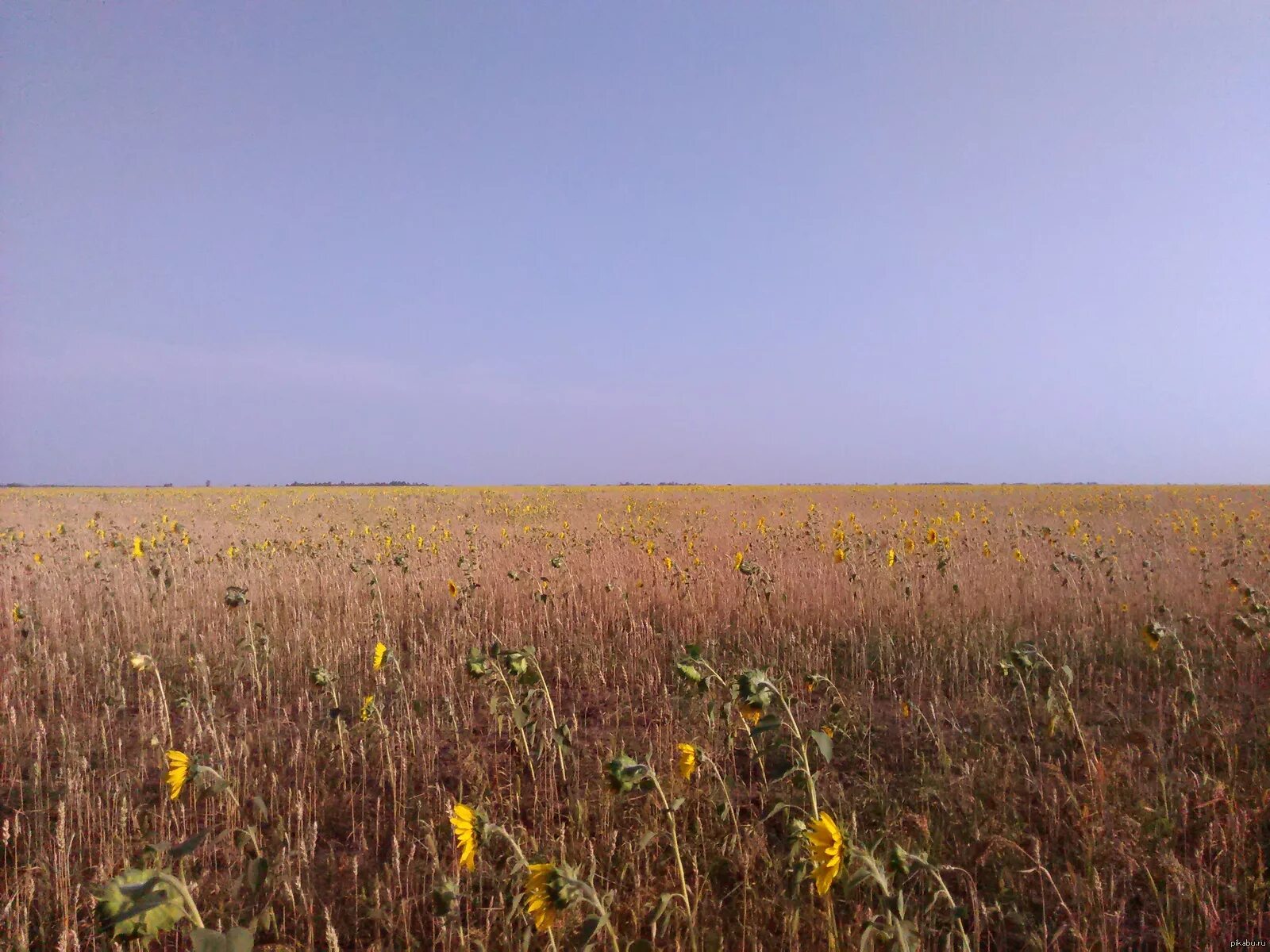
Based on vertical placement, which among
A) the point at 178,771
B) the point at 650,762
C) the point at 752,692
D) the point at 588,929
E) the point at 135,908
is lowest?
the point at 650,762

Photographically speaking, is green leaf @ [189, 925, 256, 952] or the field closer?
green leaf @ [189, 925, 256, 952]

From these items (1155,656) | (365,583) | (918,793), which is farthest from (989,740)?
(365,583)

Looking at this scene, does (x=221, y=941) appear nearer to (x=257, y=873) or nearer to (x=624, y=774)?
(x=257, y=873)

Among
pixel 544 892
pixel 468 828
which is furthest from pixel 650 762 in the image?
pixel 544 892

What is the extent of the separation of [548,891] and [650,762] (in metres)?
1.68

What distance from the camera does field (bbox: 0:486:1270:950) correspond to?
6.67ft

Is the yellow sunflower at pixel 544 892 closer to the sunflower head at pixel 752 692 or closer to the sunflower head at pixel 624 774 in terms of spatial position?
the sunflower head at pixel 624 774

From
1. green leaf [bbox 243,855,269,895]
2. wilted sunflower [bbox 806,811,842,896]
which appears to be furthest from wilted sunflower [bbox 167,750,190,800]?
wilted sunflower [bbox 806,811,842,896]

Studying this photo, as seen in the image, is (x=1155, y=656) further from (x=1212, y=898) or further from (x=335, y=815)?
(x=335, y=815)

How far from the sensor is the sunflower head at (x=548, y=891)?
4.71ft

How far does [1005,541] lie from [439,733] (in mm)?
8613

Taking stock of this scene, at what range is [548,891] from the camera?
1459 millimetres

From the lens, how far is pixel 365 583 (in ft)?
22.9

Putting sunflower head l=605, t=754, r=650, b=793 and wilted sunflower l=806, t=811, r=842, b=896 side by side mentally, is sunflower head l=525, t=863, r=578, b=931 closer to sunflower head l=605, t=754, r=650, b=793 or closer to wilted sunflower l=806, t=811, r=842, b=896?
sunflower head l=605, t=754, r=650, b=793
